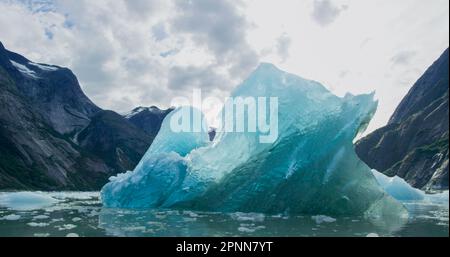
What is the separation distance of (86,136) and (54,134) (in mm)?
30239

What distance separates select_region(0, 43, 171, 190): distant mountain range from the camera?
6438cm

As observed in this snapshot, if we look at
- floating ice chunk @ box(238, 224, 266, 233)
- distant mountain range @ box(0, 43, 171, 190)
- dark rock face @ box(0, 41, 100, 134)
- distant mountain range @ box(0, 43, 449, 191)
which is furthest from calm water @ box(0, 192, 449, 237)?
dark rock face @ box(0, 41, 100, 134)

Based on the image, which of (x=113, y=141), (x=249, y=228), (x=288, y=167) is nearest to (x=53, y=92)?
(x=113, y=141)

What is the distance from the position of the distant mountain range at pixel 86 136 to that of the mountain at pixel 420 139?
0.44 feet

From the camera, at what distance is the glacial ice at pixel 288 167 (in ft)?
44.4

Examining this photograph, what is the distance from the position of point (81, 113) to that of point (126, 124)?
13917 mm

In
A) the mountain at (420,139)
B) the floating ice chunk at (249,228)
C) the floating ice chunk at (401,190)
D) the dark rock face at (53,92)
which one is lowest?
the floating ice chunk at (249,228)

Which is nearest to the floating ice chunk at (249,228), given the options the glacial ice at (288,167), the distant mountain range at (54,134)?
the glacial ice at (288,167)

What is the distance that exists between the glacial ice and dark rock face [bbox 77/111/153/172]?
301ft

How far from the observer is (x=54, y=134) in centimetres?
8369

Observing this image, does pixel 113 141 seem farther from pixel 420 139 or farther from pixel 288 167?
pixel 288 167

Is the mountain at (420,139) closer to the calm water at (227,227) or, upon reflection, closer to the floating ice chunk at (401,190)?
the floating ice chunk at (401,190)
